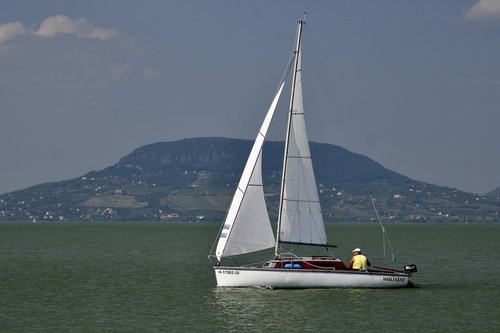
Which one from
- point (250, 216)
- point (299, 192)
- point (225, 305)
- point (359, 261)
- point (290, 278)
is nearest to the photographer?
point (225, 305)

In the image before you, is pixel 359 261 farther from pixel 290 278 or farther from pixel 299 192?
pixel 299 192

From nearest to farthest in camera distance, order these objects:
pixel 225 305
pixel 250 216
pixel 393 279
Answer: pixel 225 305 → pixel 250 216 → pixel 393 279

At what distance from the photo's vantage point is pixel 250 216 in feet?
182

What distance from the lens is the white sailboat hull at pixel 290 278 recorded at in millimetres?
54750

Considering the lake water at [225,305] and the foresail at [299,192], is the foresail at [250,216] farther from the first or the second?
the lake water at [225,305]

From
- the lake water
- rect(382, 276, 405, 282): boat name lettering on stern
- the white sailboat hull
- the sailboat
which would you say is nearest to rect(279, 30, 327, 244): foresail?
the sailboat

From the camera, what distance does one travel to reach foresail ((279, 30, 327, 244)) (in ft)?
183

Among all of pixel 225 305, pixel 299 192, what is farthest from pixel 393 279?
pixel 225 305

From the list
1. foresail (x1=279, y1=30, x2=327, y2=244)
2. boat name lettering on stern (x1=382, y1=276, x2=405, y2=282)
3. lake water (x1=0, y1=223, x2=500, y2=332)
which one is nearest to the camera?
lake water (x1=0, y1=223, x2=500, y2=332)

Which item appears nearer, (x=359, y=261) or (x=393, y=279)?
(x=359, y=261)

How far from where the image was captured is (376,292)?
5750 cm

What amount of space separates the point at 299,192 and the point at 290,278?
16.3 feet

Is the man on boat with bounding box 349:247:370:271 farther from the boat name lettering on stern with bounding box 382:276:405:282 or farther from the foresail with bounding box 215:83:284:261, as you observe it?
the foresail with bounding box 215:83:284:261

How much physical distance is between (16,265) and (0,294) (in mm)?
32525
